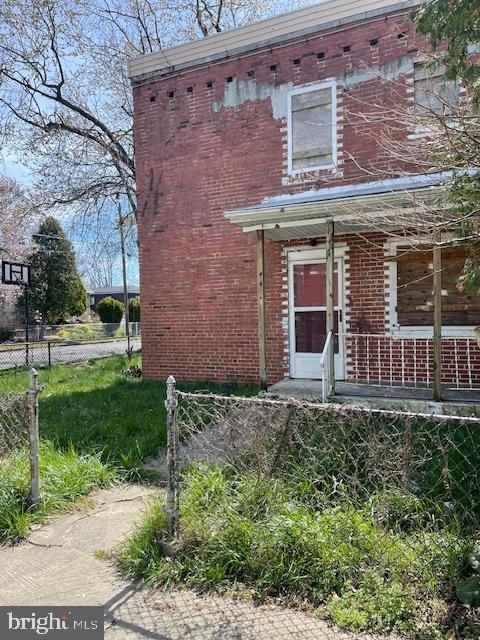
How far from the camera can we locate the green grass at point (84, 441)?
4.39 meters

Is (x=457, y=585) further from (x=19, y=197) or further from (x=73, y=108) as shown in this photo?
(x=19, y=197)

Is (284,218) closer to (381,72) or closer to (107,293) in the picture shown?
(381,72)

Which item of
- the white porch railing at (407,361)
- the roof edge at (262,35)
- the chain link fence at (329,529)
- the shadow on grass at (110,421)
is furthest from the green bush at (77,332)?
the chain link fence at (329,529)

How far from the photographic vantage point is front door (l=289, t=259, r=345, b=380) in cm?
855

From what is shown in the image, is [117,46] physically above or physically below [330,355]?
above

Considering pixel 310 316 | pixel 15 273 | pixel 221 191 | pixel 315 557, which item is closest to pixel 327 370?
pixel 310 316

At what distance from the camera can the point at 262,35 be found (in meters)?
9.08

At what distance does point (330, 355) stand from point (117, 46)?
13950mm

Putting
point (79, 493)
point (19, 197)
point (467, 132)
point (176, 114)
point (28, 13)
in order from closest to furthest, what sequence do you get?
point (467, 132) < point (79, 493) < point (176, 114) < point (28, 13) < point (19, 197)

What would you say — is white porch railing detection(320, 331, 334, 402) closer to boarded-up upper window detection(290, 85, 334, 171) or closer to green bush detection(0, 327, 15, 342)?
boarded-up upper window detection(290, 85, 334, 171)

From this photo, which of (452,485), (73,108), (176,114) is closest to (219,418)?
(452,485)

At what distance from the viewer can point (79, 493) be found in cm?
473

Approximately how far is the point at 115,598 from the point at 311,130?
26.1ft

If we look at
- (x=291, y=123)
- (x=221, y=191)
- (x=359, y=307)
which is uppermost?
(x=291, y=123)
